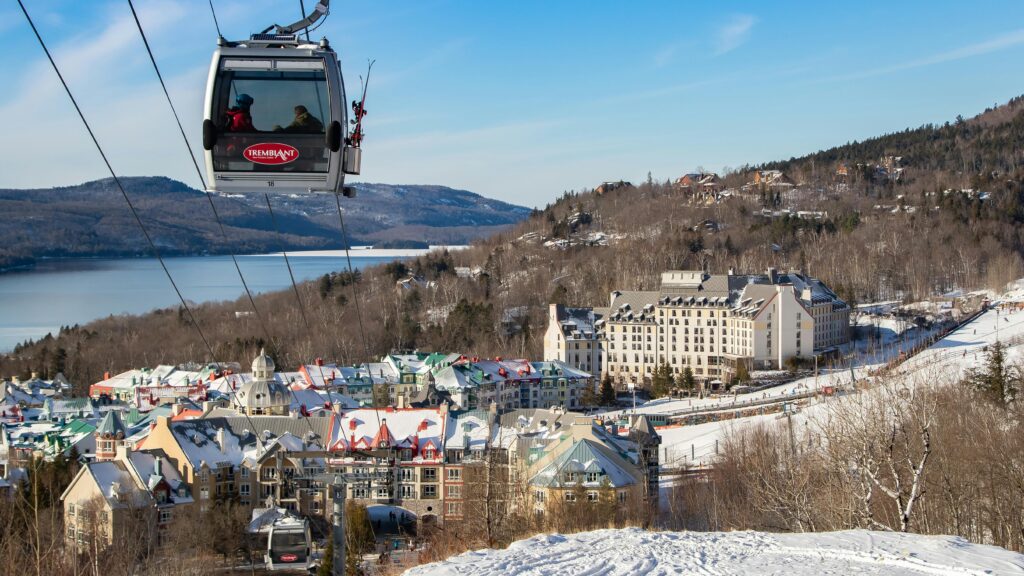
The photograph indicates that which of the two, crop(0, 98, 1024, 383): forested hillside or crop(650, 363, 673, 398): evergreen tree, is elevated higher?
crop(0, 98, 1024, 383): forested hillside

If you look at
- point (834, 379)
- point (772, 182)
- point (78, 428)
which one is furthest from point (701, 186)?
point (78, 428)

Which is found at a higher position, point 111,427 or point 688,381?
point 111,427

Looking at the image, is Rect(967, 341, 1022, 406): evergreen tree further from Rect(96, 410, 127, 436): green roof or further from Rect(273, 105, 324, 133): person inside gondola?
Rect(96, 410, 127, 436): green roof

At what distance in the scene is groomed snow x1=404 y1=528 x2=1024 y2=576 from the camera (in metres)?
10.5

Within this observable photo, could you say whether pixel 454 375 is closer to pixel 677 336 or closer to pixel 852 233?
pixel 677 336

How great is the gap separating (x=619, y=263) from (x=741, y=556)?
68.4 metres

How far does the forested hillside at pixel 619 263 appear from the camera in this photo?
217 ft

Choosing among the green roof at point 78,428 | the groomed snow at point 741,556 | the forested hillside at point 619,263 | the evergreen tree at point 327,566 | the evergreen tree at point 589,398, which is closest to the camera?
the groomed snow at point 741,556

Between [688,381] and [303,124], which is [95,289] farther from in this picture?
[303,124]

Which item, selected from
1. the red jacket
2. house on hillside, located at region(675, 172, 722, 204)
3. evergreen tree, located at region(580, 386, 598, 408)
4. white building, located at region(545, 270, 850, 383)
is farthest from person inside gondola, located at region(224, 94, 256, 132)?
house on hillside, located at region(675, 172, 722, 204)

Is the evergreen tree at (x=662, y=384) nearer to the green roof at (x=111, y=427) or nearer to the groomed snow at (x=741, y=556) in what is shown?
the green roof at (x=111, y=427)

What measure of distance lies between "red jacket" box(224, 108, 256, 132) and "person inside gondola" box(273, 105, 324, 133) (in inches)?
8.4

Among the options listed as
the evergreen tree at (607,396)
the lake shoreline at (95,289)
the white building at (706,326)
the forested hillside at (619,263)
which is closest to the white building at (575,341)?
the white building at (706,326)

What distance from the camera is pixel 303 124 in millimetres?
9508
